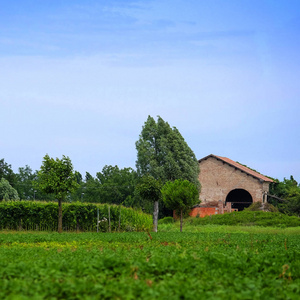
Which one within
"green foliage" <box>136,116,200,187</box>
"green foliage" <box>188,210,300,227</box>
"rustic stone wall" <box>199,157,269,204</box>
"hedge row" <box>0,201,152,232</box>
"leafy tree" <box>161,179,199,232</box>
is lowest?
"green foliage" <box>188,210,300,227</box>

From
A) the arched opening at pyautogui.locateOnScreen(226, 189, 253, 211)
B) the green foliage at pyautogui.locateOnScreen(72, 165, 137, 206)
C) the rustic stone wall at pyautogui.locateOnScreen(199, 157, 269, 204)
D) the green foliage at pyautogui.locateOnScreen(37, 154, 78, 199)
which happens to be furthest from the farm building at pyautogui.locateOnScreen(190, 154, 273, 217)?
the green foliage at pyautogui.locateOnScreen(37, 154, 78, 199)

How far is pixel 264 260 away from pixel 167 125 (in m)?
47.0

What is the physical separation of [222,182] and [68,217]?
88.4 feet

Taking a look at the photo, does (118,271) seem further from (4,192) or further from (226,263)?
(4,192)

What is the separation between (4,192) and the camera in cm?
7012

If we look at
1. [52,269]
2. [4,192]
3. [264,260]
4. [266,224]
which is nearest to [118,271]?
[52,269]

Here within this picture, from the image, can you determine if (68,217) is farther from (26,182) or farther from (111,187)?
(26,182)

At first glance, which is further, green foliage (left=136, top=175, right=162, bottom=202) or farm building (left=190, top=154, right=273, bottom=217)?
farm building (left=190, top=154, right=273, bottom=217)

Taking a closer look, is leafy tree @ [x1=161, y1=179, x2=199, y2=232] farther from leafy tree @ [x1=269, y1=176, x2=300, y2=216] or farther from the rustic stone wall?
the rustic stone wall

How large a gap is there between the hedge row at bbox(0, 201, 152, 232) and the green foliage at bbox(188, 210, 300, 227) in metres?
12.3

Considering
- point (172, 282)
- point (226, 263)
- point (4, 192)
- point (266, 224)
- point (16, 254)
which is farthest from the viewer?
point (4, 192)

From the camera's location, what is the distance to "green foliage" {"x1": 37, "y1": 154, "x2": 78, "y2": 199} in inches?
1155

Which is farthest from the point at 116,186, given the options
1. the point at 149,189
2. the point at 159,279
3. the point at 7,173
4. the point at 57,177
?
the point at 159,279

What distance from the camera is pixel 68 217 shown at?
32062 millimetres
